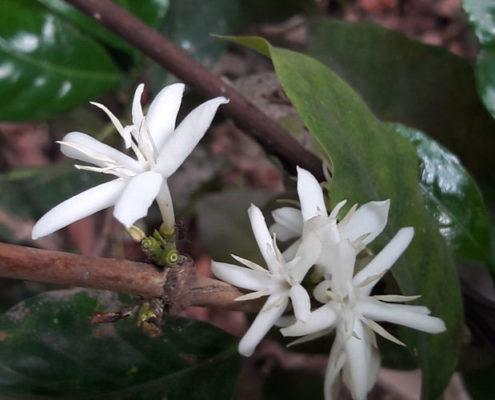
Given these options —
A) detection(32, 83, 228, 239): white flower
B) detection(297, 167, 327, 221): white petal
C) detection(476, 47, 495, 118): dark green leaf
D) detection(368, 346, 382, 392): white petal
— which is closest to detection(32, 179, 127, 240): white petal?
detection(32, 83, 228, 239): white flower

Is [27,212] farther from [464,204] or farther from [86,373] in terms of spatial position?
[464,204]

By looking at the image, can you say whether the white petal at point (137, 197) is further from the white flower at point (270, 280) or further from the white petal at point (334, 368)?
the white petal at point (334, 368)

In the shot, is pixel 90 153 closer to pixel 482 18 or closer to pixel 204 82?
pixel 204 82

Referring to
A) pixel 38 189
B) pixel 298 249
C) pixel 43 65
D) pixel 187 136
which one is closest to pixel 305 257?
pixel 298 249

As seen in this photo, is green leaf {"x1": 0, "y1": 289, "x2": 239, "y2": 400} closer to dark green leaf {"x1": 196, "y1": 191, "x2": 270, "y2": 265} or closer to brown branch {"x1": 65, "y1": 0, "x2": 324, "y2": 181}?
brown branch {"x1": 65, "y1": 0, "x2": 324, "y2": 181}

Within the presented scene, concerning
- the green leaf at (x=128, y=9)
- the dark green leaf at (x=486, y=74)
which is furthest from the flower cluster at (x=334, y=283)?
the green leaf at (x=128, y=9)

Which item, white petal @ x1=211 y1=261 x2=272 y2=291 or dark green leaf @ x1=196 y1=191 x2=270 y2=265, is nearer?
white petal @ x1=211 y1=261 x2=272 y2=291
